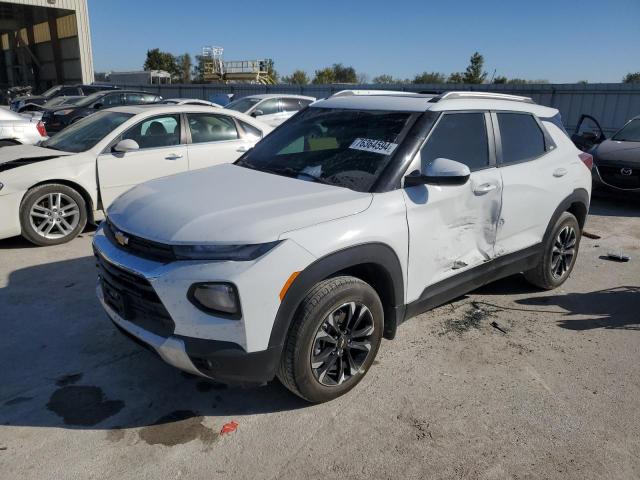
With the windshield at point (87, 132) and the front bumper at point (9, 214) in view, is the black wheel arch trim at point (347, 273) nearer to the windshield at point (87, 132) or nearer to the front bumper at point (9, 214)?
the front bumper at point (9, 214)

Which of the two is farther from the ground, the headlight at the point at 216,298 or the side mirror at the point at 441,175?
the side mirror at the point at 441,175

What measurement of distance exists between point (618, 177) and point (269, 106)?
8.95 m

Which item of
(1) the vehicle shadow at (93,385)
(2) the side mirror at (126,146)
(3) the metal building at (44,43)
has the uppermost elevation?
(3) the metal building at (44,43)

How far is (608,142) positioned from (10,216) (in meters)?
9.27

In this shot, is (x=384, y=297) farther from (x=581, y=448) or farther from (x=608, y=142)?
(x=608, y=142)

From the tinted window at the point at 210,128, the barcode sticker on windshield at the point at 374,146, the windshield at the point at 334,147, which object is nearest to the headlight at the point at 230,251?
the windshield at the point at 334,147

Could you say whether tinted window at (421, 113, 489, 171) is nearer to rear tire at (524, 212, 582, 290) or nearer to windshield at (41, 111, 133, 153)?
rear tire at (524, 212, 582, 290)

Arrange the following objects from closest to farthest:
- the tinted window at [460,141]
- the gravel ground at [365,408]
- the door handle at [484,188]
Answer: the gravel ground at [365,408] < the tinted window at [460,141] < the door handle at [484,188]

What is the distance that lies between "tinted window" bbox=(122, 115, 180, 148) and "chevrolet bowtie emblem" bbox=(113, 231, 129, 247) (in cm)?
376

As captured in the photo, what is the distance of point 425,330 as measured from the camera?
407 centimetres

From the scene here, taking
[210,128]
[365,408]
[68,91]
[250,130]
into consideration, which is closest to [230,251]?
[365,408]

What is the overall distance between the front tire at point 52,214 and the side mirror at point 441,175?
4.47 m

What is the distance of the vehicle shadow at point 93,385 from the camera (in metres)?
2.96

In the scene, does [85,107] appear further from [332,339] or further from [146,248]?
[332,339]
